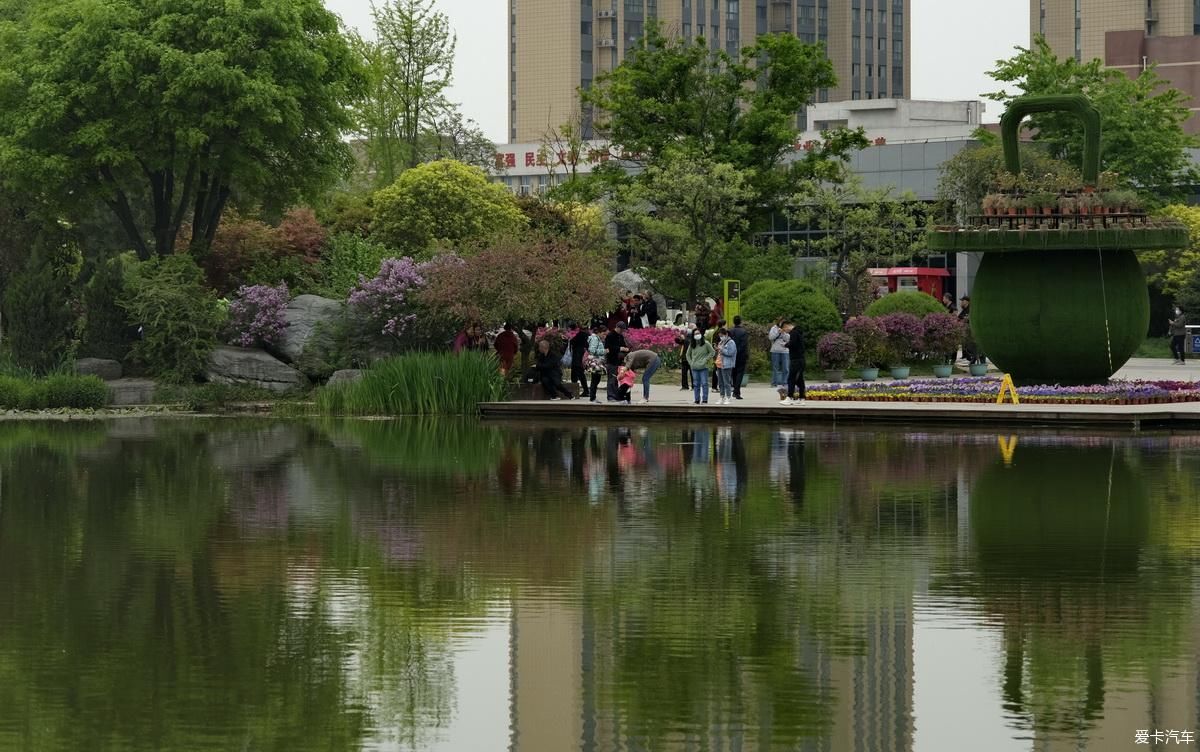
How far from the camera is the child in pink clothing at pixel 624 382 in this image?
36.1 meters

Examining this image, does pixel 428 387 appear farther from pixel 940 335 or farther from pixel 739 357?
pixel 940 335

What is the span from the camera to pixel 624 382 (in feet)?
119

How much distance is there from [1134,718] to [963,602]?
370cm

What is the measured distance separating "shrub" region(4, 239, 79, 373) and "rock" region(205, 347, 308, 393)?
10.4 ft

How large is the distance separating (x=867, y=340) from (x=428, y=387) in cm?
1172

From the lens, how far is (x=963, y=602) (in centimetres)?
1374

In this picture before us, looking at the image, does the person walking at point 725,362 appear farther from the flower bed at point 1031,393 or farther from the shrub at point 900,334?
the shrub at point 900,334

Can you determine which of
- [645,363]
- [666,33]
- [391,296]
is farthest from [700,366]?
[666,33]

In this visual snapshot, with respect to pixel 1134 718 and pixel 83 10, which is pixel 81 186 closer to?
pixel 83 10

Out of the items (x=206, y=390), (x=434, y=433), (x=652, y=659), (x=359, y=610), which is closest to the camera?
(x=652, y=659)

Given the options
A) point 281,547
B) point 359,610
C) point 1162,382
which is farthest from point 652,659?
point 1162,382

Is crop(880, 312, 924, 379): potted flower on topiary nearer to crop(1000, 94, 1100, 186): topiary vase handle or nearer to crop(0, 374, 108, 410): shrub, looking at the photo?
crop(1000, 94, 1100, 186): topiary vase handle

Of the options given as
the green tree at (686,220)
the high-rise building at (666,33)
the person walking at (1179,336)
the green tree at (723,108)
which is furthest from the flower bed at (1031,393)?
the high-rise building at (666,33)

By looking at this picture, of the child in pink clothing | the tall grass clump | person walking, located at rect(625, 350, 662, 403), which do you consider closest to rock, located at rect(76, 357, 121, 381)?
the tall grass clump
